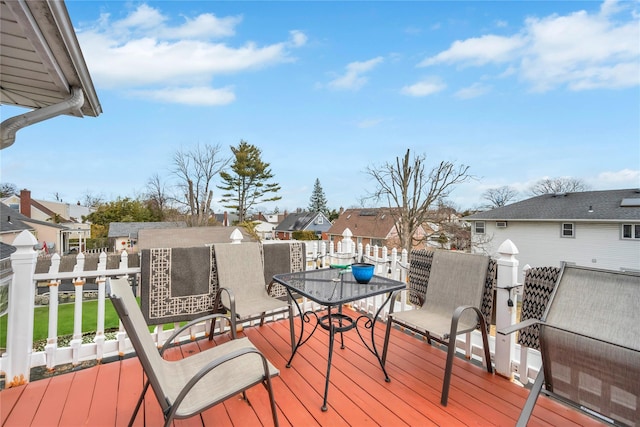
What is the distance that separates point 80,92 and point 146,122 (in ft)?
45.5

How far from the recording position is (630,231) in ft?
42.8

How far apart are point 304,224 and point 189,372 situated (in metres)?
34.6

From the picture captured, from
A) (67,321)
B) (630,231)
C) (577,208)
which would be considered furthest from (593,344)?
(577,208)

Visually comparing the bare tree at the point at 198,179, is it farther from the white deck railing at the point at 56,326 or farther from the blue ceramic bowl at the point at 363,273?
the blue ceramic bowl at the point at 363,273

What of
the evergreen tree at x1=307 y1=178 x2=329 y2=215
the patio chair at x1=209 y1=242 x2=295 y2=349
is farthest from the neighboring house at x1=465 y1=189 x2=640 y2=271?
the evergreen tree at x1=307 y1=178 x2=329 y2=215

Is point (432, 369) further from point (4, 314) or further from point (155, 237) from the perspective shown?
point (155, 237)

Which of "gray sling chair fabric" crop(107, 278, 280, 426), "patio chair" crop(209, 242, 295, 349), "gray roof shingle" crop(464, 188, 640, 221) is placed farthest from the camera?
"gray roof shingle" crop(464, 188, 640, 221)

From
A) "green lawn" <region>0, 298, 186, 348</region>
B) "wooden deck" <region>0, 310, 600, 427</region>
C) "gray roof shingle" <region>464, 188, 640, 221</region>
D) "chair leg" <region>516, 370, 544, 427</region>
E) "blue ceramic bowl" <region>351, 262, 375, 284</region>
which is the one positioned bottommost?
"green lawn" <region>0, 298, 186, 348</region>

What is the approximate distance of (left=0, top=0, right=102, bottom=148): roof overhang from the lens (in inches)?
55.2

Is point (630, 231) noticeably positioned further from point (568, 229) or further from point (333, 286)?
point (333, 286)

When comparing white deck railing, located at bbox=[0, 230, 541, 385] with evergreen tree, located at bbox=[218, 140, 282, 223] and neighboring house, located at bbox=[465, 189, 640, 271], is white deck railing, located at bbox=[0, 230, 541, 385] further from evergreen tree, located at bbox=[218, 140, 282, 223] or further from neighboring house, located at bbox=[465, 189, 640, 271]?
evergreen tree, located at bbox=[218, 140, 282, 223]

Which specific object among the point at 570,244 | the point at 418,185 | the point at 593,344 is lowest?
the point at 570,244

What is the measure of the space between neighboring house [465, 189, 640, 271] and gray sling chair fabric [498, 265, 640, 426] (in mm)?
15433

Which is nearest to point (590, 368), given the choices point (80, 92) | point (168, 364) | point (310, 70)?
point (168, 364)
